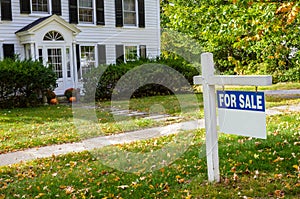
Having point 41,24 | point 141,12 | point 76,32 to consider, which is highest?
point 141,12

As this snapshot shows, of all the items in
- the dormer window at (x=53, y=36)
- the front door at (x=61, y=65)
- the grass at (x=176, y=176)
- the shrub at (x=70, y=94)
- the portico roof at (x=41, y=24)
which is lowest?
the grass at (x=176, y=176)

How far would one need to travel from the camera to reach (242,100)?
4.21m

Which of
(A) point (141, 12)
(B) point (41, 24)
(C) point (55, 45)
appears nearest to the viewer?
(B) point (41, 24)

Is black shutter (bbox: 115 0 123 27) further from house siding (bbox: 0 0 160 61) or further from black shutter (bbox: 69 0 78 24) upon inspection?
black shutter (bbox: 69 0 78 24)

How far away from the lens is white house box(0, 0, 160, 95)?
17.0m

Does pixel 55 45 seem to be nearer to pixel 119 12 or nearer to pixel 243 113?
pixel 119 12

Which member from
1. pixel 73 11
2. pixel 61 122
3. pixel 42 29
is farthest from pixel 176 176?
pixel 73 11

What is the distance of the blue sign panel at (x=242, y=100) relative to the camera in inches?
160

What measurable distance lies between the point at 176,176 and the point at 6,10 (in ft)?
46.4

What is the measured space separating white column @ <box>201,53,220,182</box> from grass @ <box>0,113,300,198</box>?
0.20 m

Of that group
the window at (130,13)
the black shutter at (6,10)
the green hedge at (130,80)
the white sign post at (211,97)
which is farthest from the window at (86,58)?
the white sign post at (211,97)

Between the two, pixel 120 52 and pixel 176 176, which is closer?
pixel 176 176

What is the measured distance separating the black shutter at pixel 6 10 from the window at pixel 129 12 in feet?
20.1

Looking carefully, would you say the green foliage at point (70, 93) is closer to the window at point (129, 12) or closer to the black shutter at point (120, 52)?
the black shutter at point (120, 52)
